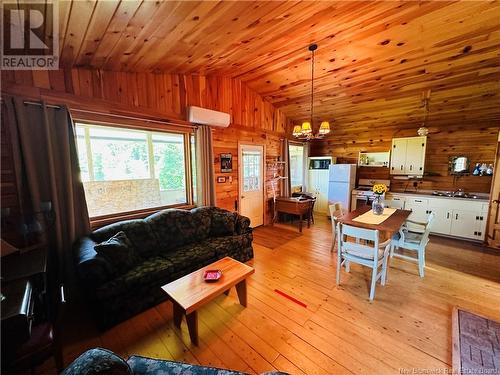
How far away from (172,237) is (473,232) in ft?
17.8

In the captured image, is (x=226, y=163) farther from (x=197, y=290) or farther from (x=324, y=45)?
(x=197, y=290)

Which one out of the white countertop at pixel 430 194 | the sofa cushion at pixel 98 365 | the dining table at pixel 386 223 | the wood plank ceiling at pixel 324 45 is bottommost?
the sofa cushion at pixel 98 365

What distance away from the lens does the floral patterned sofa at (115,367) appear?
84 centimetres

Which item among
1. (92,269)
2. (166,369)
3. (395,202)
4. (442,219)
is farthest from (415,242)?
(92,269)

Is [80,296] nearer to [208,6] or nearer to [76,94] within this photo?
[76,94]

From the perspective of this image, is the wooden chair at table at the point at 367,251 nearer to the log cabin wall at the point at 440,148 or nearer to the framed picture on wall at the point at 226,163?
the framed picture on wall at the point at 226,163

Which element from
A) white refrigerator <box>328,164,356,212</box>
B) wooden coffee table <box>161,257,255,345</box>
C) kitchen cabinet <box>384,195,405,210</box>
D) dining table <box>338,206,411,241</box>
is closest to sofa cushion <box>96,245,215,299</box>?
wooden coffee table <box>161,257,255,345</box>

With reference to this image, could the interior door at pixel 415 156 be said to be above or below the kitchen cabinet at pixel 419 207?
above

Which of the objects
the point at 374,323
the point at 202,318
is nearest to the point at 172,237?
the point at 202,318

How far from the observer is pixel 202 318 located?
208cm

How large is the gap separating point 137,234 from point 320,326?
2314 millimetres

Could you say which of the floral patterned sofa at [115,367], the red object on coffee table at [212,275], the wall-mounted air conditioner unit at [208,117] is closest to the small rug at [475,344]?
the floral patterned sofa at [115,367]

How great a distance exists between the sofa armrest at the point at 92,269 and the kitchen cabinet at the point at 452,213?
455cm

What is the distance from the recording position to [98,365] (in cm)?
85
